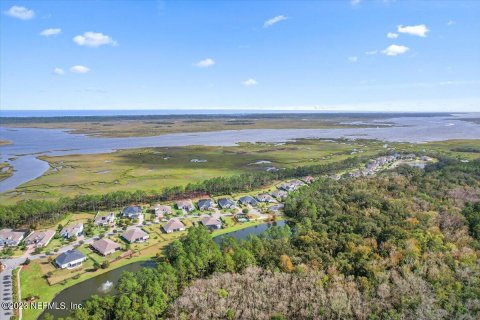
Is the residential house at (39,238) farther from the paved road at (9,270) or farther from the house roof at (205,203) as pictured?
the house roof at (205,203)

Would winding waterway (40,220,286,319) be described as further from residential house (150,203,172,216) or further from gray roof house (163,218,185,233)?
residential house (150,203,172,216)

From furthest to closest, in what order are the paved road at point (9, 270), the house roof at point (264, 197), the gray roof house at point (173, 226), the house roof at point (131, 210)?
the house roof at point (264, 197) → the house roof at point (131, 210) → the gray roof house at point (173, 226) → the paved road at point (9, 270)

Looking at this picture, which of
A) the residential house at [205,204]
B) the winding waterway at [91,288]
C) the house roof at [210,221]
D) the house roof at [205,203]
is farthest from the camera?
the house roof at [205,203]

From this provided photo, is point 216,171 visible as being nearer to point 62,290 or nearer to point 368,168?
point 368,168

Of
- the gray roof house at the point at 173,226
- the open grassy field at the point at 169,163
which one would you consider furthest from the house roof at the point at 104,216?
the open grassy field at the point at 169,163

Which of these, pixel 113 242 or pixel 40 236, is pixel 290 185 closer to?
pixel 113 242

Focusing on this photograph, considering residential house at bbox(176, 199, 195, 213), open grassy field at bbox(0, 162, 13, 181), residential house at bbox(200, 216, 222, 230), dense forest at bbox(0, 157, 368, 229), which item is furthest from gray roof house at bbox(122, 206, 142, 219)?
open grassy field at bbox(0, 162, 13, 181)

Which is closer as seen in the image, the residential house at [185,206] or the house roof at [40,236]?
the house roof at [40,236]
